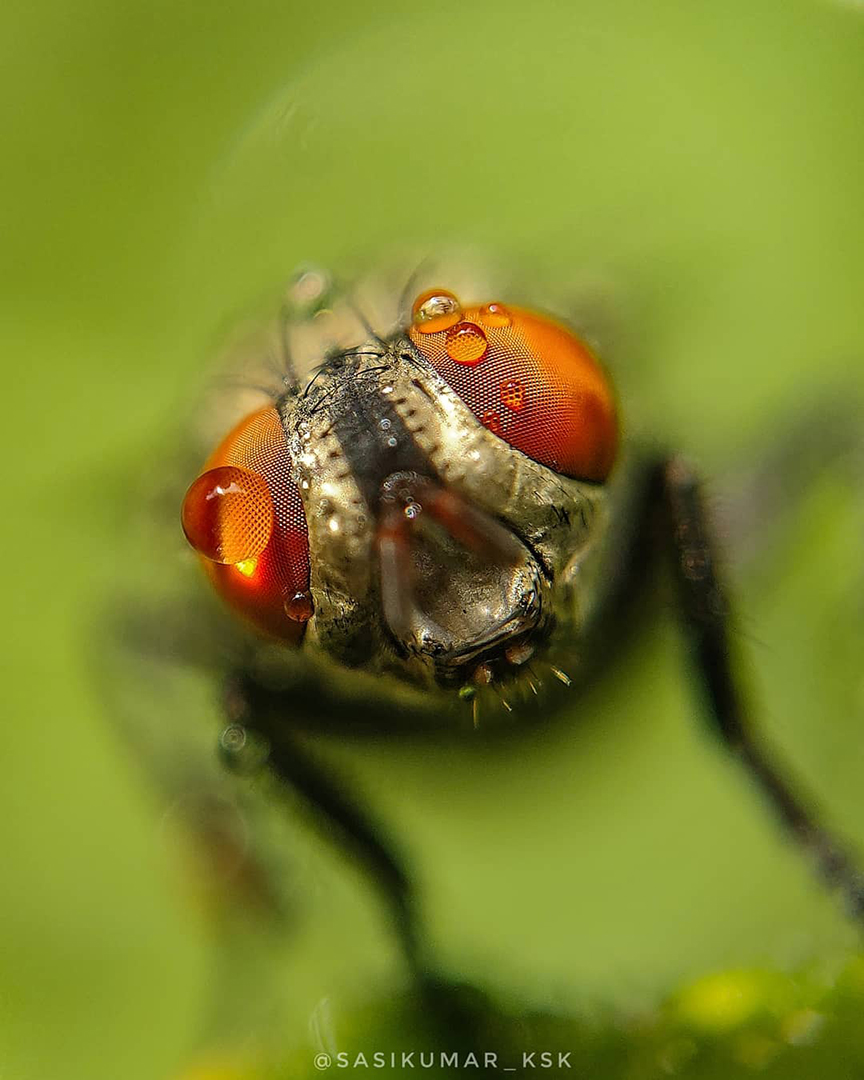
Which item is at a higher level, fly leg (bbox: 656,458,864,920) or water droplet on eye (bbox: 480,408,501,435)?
water droplet on eye (bbox: 480,408,501,435)

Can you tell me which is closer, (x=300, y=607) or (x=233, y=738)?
(x=300, y=607)

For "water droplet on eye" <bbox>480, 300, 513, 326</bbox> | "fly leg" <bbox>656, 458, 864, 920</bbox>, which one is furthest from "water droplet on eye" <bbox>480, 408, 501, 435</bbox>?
"fly leg" <bbox>656, 458, 864, 920</bbox>

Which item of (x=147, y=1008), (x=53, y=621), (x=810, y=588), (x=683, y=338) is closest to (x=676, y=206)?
(x=683, y=338)

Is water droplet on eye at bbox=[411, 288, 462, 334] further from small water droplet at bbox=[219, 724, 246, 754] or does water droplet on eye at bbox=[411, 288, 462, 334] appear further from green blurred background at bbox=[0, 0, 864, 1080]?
small water droplet at bbox=[219, 724, 246, 754]

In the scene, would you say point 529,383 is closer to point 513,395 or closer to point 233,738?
point 513,395

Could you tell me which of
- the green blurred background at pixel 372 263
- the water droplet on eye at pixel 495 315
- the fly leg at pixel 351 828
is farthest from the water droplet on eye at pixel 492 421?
the fly leg at pixel 351 828

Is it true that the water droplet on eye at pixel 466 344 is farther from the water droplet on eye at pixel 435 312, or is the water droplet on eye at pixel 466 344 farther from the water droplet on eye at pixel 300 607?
the water droplet on eye at pixel 300 607

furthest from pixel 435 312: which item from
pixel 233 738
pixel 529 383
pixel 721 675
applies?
pixel 233 738
